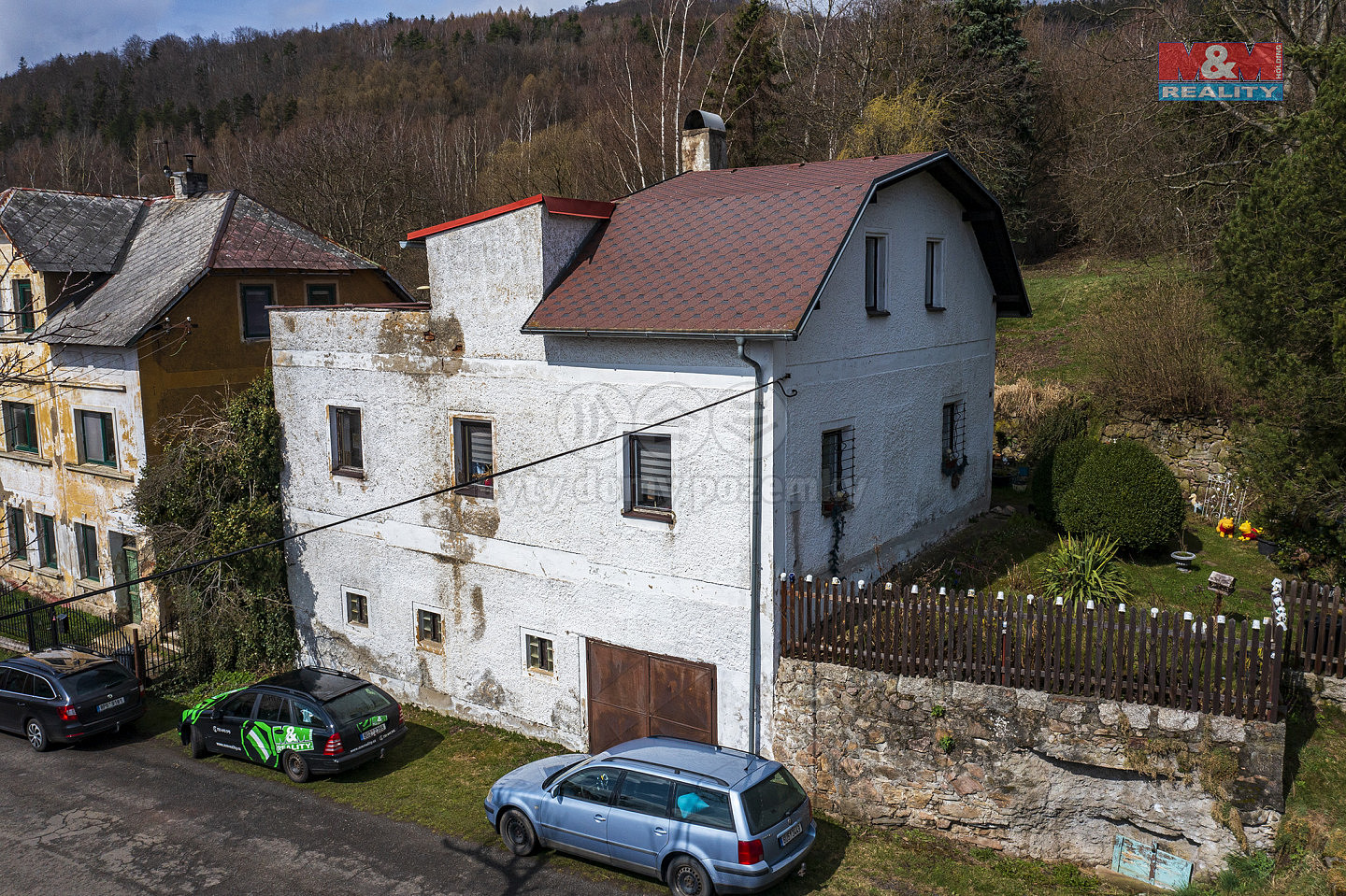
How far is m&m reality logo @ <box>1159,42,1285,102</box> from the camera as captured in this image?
22.4m

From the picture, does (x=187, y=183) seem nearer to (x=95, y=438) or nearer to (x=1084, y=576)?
(x=95, y=438)

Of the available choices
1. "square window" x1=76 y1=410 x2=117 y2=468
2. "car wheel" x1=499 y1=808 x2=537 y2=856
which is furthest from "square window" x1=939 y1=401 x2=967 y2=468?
"square window" x1=76 y1=410 x2=117 y2=468

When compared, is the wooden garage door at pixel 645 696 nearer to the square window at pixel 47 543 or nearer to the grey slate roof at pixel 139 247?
the grey slate roof at pixel 139 247

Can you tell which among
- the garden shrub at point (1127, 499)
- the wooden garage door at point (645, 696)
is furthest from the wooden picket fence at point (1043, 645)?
the garden shrub at point (1127, 499)

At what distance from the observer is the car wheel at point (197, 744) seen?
1614cm

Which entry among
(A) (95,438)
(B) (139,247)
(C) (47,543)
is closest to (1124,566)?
(A) (95,438)

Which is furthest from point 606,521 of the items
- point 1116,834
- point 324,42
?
point 324,42

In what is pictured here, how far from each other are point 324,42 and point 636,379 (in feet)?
345

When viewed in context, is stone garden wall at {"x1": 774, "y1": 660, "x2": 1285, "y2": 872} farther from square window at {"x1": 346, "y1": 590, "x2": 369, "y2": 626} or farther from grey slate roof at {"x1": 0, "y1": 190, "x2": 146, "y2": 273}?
grey slate roof at {"x1": 0, "y1": 190, "x2": 146, "y2": 273}

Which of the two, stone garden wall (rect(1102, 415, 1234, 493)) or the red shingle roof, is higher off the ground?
the red shingle roof

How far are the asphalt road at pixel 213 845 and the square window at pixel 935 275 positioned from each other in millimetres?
11398

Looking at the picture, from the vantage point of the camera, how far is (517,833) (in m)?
12.2

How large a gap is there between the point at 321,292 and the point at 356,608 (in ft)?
31.7

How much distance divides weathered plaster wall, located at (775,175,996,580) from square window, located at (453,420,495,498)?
18.2ft
